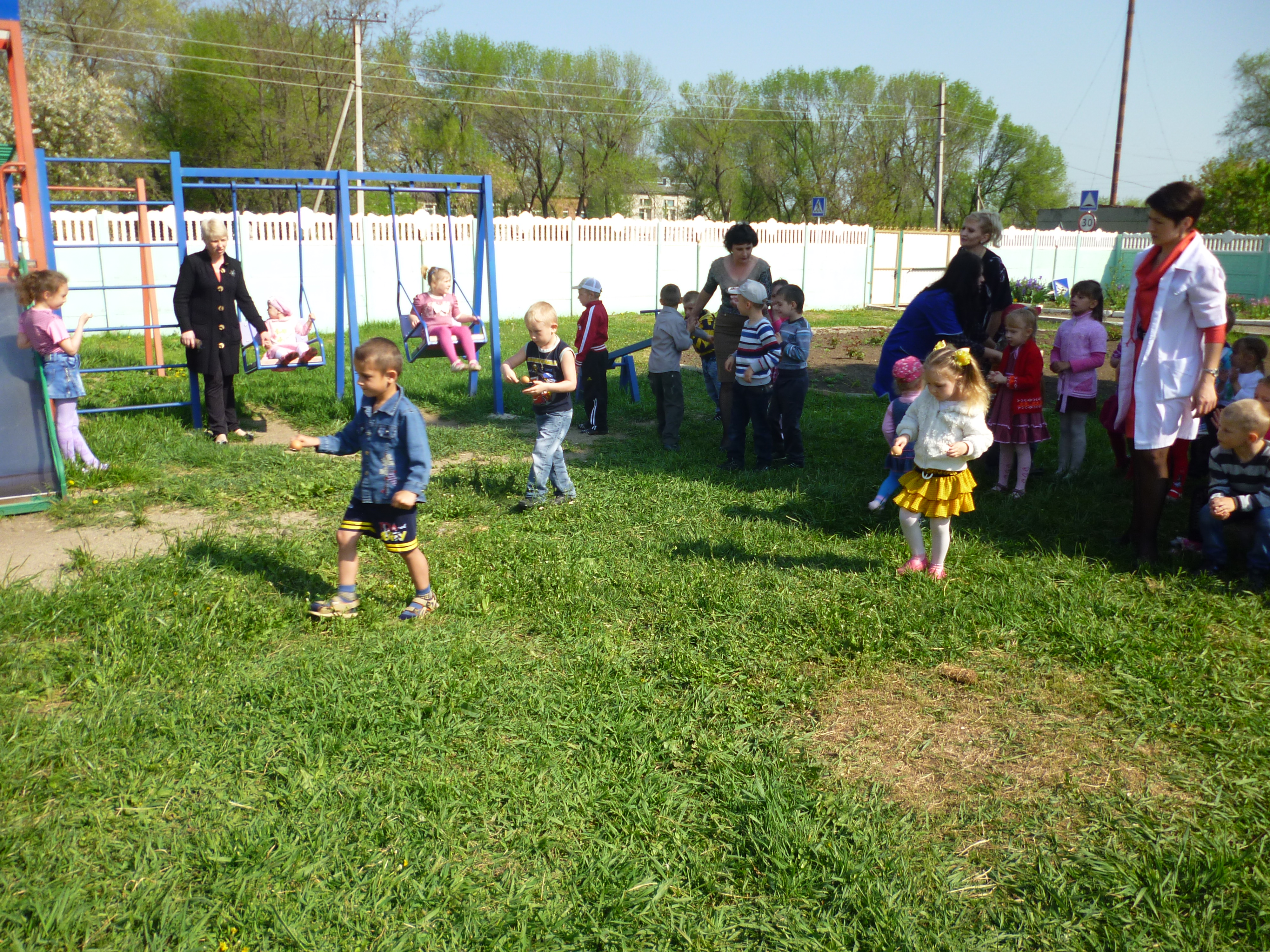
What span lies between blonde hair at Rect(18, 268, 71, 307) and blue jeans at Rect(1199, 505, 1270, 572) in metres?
7.38

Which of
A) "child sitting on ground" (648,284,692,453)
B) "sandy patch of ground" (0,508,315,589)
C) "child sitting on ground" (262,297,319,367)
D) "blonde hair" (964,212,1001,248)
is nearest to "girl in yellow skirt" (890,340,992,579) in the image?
"blonde hair" (964,212,1001,248)

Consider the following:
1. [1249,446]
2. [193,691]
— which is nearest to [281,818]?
[193,691]

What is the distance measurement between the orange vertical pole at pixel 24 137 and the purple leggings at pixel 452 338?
3541mm

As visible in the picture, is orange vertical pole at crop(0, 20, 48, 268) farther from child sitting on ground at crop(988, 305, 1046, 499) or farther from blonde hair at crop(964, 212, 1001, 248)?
child sitting on ground at crop(988, 305, 1046, 499)

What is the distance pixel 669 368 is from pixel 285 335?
3.69 metres

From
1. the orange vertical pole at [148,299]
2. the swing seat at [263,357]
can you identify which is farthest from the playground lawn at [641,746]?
the orange vertical pole at [148,299]

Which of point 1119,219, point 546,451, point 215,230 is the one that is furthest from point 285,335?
point 1119,219

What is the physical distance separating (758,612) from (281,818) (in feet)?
7.92

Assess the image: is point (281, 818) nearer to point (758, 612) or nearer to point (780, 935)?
point (780, 935)

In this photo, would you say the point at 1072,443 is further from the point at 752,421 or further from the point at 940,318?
the point at 752,421

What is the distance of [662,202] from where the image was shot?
6372cm

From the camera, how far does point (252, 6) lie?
38.8 meters

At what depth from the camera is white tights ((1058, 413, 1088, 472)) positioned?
7.00 metres

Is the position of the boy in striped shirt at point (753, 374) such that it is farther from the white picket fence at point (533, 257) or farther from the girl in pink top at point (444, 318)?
the white picket fence at point (533, 257)
